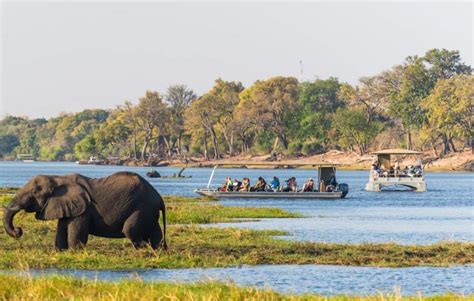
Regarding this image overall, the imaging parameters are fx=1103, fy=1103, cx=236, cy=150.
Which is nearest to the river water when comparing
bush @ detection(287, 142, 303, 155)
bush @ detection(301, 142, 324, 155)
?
bush @ detection(301, 142, 324, 155)

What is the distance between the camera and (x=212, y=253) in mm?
29812

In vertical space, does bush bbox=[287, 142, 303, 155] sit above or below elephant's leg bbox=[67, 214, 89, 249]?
above

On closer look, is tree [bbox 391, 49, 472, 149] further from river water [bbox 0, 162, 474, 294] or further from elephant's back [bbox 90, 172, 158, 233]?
elephant's back [bbox 90, 172, 158, 233]

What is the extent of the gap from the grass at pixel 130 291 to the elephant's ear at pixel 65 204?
665 centimetres

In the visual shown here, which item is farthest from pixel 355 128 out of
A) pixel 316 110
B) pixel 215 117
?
pixel 215 117

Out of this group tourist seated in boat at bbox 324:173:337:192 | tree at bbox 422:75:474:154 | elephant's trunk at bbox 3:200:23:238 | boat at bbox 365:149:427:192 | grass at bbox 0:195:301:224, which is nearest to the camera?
elephant's trunk at bbox 3:200:23:238

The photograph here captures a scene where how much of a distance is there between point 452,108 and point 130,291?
124227 mm

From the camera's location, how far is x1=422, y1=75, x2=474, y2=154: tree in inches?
5492

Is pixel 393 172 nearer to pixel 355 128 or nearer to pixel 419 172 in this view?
pixel 419 172

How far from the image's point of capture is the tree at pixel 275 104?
16488cm

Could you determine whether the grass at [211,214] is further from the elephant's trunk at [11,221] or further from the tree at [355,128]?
the tree at [355,128]

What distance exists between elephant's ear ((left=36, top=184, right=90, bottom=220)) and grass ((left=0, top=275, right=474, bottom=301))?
6.65 m

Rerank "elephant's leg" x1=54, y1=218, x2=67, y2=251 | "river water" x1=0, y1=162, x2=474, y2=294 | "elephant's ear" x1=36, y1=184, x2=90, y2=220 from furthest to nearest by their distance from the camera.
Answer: "elephant's leg" x1=54, y1=218, x2=67, y2=251
"elephant's ear" x1=36, y1=184, x2=90, y2=220
"river water" x1=0, y1=162, x2=474, y2=294

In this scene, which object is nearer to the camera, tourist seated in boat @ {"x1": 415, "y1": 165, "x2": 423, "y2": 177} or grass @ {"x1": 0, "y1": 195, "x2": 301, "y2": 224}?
grass @ {"x1": 0, "y1": 195, "x2": 301, "y2": 224}
